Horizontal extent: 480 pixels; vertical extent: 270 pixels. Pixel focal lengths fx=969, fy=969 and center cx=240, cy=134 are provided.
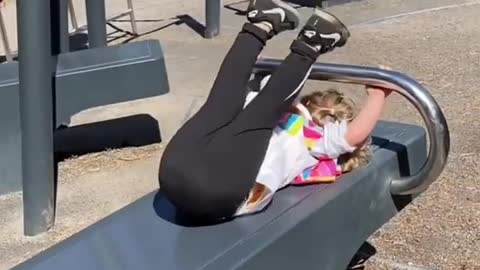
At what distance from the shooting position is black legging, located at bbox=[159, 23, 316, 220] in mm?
3035

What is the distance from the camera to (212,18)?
7.89m

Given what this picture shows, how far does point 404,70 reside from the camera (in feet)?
21.5

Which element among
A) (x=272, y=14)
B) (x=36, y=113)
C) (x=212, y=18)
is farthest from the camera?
(x=212, y=18)

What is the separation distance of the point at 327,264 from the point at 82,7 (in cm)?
700

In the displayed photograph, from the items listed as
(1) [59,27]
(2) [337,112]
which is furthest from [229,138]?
(1) [59,27]

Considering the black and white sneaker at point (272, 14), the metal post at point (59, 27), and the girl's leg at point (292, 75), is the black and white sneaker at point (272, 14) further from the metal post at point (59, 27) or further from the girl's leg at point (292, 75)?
the metal post at point (59, 27)

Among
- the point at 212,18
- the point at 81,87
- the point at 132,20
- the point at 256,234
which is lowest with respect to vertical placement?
the point at 132,20

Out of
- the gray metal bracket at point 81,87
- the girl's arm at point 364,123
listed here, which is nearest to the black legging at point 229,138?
the girl's arm at point 364,123

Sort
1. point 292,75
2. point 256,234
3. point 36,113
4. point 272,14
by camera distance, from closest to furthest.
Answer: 1. point 256,234
2. point 292,75
3. point 272,14
4. point 36,113

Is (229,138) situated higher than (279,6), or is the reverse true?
(279,6)

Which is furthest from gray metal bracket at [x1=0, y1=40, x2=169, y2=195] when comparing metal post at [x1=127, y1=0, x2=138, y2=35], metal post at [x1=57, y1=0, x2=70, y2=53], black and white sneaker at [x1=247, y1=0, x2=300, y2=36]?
metal post at [x1=127, y1=0, x2=138, y2=35]

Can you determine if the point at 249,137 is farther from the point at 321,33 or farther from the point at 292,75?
the point at 321,33

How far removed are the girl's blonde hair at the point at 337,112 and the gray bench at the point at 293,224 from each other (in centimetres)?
4

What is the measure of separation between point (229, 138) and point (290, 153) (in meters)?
0.26
